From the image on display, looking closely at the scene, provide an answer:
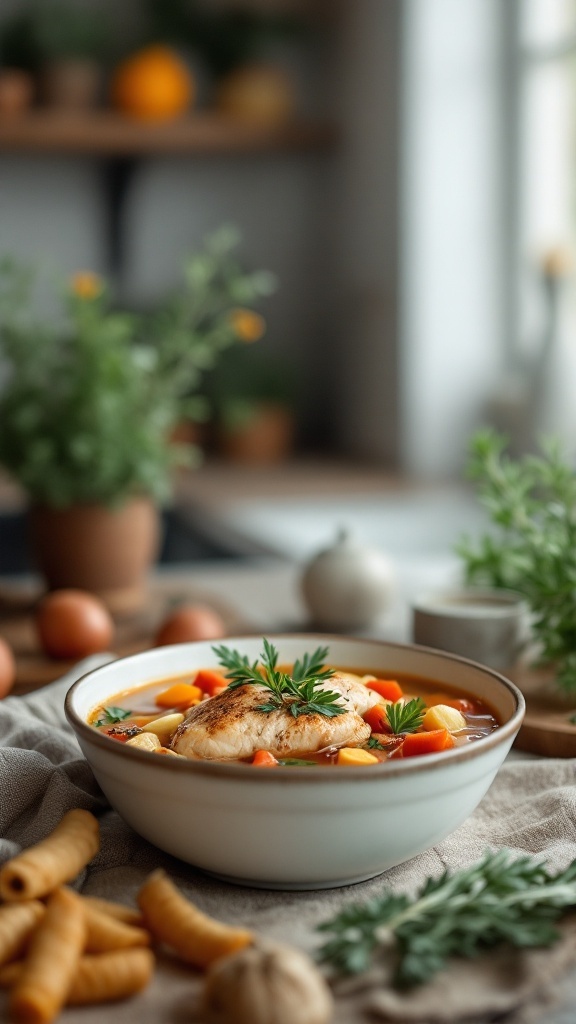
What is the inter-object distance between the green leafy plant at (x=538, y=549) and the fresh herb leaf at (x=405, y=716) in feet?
1.23

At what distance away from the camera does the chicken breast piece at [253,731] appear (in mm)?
894

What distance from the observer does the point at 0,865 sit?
2.93ft

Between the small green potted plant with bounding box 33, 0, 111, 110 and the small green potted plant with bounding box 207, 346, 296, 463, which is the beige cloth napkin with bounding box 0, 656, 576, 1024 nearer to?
the small green potted plant with bounding box 207, 346, 296, 463

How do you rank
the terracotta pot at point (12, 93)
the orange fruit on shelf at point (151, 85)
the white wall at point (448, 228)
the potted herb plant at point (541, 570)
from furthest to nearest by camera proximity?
the orange fruit on shelf at point (151, 85)
the terracotta pot at point (12, 93)
the white wall at point (448, 228)
the potted herb plant at point (541, 570)

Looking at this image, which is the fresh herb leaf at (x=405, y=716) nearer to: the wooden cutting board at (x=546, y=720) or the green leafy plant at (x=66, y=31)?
the wooden cutting board at (x=546, y=720)

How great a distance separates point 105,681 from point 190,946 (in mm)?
340

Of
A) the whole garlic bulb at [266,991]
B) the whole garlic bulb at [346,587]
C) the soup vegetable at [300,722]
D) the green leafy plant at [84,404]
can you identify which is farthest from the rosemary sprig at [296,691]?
the green leafy plant at [84,404]

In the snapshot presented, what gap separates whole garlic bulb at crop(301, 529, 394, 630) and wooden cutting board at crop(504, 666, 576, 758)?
39 centimetres

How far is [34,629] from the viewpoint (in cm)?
178

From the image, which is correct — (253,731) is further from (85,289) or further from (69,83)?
(69,83)

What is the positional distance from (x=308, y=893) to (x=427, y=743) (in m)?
0.15

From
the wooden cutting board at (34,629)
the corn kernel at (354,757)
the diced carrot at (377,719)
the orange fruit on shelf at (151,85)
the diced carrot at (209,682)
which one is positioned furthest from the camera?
the orange fruit on shelf at (151,85)

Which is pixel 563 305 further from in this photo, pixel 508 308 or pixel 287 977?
pixel 287 977

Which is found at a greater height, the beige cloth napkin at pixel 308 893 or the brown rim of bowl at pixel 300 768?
the brown rim of bowl at pixel 300 768
